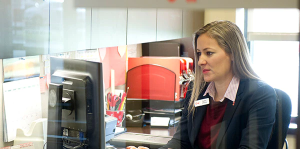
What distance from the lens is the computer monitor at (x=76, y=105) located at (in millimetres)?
1086

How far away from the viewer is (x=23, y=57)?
118 centimetres

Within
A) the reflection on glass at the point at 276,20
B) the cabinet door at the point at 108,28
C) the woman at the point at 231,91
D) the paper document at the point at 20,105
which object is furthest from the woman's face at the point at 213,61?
the paper document at the point at 20,105

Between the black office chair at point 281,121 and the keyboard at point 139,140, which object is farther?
the keyboard at point 139,140

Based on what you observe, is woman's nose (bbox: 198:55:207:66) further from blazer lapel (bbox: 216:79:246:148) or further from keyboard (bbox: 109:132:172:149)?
keyboard (bbox: 109:132:172:149)

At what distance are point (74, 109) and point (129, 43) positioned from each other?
0.96 feet

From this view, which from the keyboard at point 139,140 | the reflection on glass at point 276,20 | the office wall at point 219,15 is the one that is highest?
the office wall at point 219,15

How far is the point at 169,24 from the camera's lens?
37.6 inches

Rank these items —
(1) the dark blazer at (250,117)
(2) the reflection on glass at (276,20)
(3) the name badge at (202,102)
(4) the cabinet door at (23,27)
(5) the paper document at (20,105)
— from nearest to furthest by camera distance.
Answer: (2) the reflection on glass at (276,20), (1) the dark blazer at (250,117), (3) the name badge at (202,102), (4) the cabinet door at (23,27), (5) the paper document at (20,105)

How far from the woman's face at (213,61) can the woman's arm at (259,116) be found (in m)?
0.09

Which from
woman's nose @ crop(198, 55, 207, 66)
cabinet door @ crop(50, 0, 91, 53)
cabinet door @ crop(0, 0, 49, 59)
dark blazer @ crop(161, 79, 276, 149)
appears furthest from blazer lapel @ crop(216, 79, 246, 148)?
cabinet door @ crop(0, 0, 49, 59)

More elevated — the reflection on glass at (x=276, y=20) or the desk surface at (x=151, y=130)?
the reflection on glass at (x=276, y=20)

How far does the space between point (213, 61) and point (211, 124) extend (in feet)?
0.63

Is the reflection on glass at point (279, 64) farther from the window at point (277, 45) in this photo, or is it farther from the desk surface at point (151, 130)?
the desk surface at point (151, 130)

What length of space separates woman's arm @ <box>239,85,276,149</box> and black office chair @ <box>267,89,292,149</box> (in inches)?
0.8
